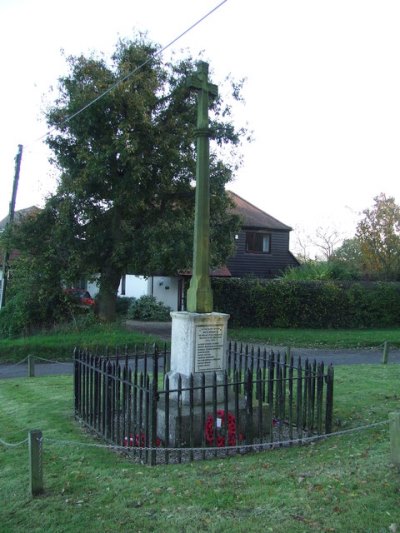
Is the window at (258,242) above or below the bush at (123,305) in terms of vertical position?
above

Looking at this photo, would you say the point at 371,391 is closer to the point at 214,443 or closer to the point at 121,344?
the point at 214,443

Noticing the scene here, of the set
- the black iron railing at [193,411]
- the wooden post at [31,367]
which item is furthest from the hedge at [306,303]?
the black iron railing at [193,411]

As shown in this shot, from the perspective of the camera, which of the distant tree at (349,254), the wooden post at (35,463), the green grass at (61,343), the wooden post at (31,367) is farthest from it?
the distant tree at (349,254)

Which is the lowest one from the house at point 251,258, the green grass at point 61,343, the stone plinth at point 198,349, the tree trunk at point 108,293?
the green grass at point 61,343

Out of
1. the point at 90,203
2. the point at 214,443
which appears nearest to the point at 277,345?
the point at 90,203

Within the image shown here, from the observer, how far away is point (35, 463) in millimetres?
4762

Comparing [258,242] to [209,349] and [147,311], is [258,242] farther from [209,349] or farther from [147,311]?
[209,349]

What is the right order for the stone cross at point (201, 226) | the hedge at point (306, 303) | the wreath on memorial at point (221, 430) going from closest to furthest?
1. the wreath on memorial at point (221, 430)
2. the stone cross at point (201, 226)
3. the hedge at point (306, 303)

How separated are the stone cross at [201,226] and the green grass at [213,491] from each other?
2.21m

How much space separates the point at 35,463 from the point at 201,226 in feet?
12.6

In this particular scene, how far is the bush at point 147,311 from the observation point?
93.7ft

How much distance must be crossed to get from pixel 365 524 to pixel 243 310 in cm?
2046

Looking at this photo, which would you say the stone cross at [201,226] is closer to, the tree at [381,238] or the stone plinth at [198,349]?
the stone plinth at [198,349]

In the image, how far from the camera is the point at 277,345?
757 inches
